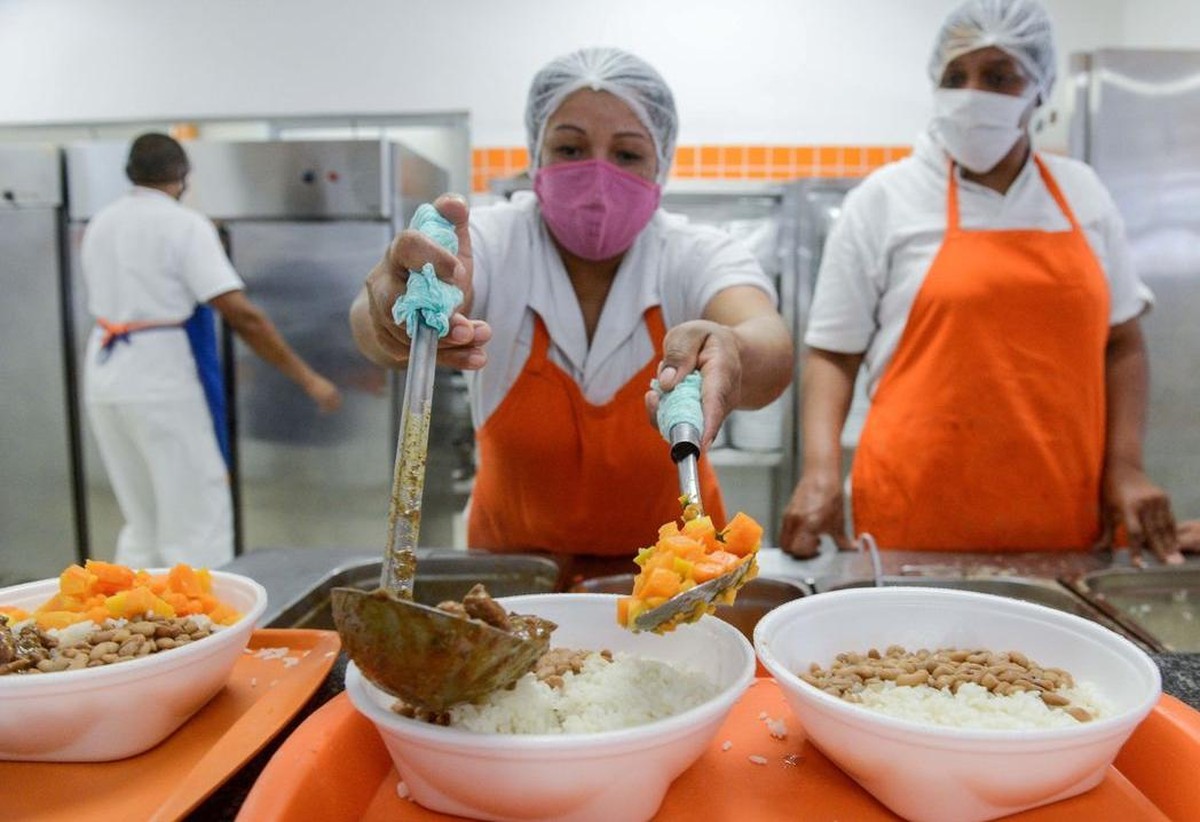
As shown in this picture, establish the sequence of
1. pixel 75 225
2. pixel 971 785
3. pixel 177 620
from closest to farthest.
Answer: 1. pixel 971 785
2. pixel 177 620
3. pixel 75 225

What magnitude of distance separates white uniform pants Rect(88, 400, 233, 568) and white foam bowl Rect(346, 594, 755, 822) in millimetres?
2956

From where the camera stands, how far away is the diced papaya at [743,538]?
821 millimetres

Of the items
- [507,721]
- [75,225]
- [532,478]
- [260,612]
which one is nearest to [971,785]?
[507,721]

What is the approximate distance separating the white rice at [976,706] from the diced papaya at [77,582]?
818 millimetres

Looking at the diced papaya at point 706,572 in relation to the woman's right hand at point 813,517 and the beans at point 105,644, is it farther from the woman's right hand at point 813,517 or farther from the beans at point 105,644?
the woman's right hand at point 813,517

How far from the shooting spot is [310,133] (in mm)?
4441

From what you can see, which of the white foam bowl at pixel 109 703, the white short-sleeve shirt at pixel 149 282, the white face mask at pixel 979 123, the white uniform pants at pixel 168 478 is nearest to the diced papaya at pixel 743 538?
the white foam bowl at pixel 109 703

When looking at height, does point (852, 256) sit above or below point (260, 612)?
above

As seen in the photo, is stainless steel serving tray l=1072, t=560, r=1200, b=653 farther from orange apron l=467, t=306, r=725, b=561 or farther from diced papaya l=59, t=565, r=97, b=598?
diced papaya l=59, t=565, r=97, b=598

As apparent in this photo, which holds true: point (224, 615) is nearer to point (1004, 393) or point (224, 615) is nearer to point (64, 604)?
point (64, 604)

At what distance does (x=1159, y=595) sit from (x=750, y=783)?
1.14 meters

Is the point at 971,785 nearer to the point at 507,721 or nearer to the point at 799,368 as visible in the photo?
the point at 507,721

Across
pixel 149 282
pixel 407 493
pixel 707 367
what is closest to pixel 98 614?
pixel 407 493

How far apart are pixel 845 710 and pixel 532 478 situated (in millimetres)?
1106
